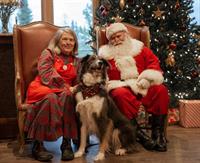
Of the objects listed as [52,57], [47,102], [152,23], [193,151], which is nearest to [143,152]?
[193,151]

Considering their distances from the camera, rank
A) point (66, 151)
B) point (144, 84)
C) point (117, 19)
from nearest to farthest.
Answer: point (66, 151)
point (144, 84)
point (117, 19)

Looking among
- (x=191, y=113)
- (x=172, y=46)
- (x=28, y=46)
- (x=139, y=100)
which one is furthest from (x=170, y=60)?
(x=28, y=46)

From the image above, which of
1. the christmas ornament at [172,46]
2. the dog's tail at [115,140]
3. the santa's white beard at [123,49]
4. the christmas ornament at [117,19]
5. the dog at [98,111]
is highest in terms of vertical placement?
the christmas ornament at [117,19]

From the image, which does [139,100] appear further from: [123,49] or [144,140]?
[123,49]

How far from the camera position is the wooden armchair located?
346cm

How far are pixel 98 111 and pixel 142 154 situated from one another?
2.02 ft

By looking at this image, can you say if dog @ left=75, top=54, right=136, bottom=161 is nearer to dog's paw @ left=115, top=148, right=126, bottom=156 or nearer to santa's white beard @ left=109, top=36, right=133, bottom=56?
dog's paw @ left=115, top=148, right=126, bottom=156

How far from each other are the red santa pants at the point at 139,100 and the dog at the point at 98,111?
0.35ft

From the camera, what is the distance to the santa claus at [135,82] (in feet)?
10.7

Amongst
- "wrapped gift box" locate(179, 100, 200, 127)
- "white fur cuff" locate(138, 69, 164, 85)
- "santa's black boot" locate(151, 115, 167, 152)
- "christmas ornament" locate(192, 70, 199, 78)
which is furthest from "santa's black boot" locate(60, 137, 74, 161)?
"christmas ornament" locate(192, 70, 199, 78)

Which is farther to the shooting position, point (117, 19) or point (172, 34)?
point (172, 34)

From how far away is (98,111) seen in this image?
9.86ft

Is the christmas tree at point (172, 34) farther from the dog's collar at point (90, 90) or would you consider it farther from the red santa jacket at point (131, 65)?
the dog's collar at point (90, 90)

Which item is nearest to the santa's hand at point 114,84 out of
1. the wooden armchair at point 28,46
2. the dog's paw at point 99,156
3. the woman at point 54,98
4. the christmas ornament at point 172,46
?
the woman at point 54,98
